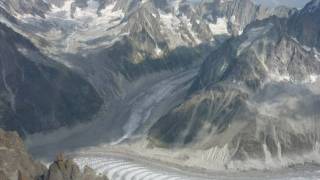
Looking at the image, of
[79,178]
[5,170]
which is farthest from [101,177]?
[5,170]

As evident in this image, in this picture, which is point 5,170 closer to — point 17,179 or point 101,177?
point 17,179

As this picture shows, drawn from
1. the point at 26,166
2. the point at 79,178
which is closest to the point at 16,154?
the point at 26,166

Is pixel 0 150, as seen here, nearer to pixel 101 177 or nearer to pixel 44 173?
pixel 44 173

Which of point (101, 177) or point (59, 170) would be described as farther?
point (101, 177)

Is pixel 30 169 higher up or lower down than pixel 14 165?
higher up

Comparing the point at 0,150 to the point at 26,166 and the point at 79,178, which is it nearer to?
the point at 26,166

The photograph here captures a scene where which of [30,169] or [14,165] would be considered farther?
[30,169]

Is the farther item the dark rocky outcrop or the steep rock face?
the steep rock face

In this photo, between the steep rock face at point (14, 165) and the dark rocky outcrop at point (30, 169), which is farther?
the steep rock face at point (14, 165)

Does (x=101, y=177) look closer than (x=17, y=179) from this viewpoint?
No
